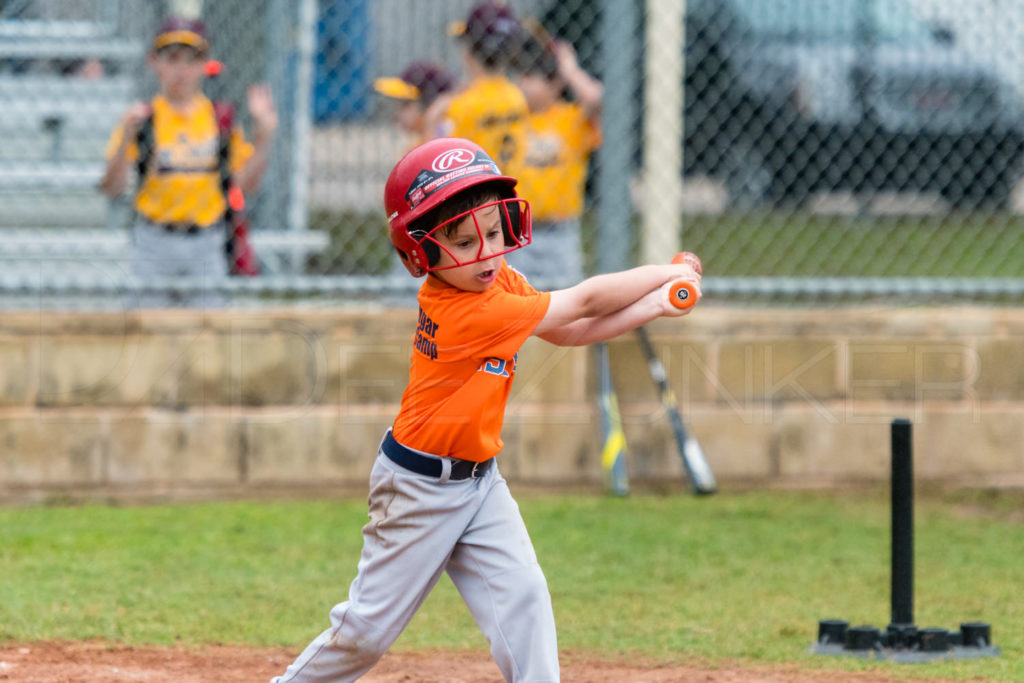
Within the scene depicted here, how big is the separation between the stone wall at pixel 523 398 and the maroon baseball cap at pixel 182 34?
1.30m

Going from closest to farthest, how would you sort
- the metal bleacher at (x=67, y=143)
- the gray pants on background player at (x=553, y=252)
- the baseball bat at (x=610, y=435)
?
the baseball bat at (x=610, y=435) < the gray pants on background player at (x=553, y=252) < the metal bleacher at (x=67, y=143)

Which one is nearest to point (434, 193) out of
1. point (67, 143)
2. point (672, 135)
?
point (672, 135)

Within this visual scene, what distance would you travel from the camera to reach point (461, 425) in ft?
10.0

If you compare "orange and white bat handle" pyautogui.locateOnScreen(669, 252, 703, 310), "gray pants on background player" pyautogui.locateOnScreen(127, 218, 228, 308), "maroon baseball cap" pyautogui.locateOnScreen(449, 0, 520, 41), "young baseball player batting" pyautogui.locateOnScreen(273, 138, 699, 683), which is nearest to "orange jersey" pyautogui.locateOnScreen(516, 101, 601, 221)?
"maroon baseball cap" pyautogui.locateOnScreen(449, 0, 520, 41)

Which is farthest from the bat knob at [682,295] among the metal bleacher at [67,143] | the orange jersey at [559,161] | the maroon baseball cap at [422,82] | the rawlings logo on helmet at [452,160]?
the maroon baseball cap at [422,82]

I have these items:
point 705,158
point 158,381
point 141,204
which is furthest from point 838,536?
point 141,204

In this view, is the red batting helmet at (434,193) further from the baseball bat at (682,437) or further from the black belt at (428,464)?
the baseball bat at (682,437)

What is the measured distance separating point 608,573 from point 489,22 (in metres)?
2.82

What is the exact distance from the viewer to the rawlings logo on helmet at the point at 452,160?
9.78ft

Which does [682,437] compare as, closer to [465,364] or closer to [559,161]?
[559,161]

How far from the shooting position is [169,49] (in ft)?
20.5

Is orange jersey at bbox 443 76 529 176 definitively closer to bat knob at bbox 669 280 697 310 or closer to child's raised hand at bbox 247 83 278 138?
child's raised hand at bbox 247 83 278 138

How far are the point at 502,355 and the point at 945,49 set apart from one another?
447 cm

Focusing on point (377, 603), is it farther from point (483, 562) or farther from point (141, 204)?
point (141, 204)
